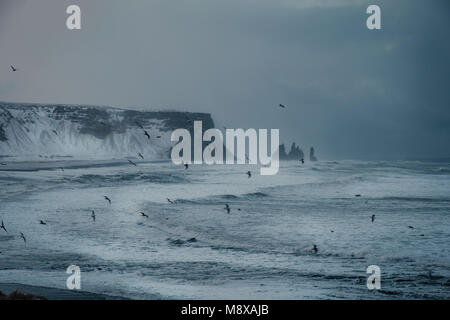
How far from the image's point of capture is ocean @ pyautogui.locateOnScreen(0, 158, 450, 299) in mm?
9703

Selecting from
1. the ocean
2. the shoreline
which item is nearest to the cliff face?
the ocean

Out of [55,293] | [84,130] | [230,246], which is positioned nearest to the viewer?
[55,293]

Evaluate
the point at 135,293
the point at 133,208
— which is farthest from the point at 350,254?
the point at 133,208

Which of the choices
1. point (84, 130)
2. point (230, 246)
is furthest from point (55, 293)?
point (84, 130)

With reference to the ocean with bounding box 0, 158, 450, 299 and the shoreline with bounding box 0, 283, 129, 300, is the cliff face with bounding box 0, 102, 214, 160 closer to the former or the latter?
the ocean with bounding box 0, 158, 450, 299

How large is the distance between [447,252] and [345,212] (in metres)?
7.97

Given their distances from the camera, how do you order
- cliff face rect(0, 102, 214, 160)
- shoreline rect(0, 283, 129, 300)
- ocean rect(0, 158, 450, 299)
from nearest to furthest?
shoreline rect(0, 283, 129, 300)
ocean rect(0, 158, 450, 299)
cliff face rect(0, 102, 214, 160)

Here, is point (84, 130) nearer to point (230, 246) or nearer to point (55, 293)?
point (230, 246)

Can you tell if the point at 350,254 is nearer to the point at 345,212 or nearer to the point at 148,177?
the point at 345,212

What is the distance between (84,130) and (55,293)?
94.1 meters

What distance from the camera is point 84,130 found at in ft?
324

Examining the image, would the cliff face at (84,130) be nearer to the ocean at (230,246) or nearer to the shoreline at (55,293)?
the ocean at (230,246)

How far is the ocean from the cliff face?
60.5 m

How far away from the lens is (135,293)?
9.17m
